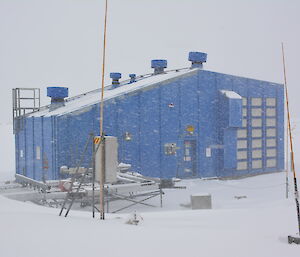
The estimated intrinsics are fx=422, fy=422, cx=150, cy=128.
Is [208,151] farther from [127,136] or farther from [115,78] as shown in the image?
[115,78]

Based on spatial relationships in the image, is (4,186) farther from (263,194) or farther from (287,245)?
(287,245)

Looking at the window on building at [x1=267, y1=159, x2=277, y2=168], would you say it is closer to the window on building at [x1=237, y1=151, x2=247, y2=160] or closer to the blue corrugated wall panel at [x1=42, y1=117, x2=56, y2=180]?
the window on building at [x1=237, y1=151, x2=247, y2=160]

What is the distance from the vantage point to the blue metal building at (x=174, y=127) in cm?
1953

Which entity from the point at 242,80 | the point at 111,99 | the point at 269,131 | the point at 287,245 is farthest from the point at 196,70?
the point at 287,245

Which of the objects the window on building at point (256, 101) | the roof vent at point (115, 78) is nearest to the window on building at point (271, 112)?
the window on building at point (256, 101)

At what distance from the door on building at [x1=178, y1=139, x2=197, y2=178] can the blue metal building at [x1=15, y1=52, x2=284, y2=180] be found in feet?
0.17

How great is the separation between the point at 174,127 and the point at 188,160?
200 centimetres

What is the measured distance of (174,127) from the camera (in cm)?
2223

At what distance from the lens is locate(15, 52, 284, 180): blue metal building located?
1953 centimetres

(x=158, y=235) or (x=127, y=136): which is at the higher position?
(x=127, y=136)

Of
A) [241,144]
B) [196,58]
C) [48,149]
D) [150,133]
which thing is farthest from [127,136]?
[241,144]

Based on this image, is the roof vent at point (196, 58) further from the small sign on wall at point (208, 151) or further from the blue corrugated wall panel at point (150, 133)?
the small sign on wall at point (208, 151)

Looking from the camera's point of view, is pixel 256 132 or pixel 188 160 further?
pixel 256 132

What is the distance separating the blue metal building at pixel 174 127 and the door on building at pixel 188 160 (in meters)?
0.05
